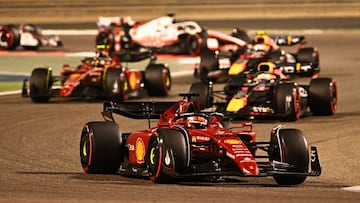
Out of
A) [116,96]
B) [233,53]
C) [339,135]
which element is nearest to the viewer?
[339,135]

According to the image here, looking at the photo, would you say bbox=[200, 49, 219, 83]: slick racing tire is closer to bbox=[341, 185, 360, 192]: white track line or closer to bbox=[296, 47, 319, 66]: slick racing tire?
bbox=[296, 47, 319, 66]: slick racing tire

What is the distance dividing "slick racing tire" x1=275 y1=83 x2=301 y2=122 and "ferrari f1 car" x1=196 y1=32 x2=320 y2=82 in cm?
332

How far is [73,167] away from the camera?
54.0ft

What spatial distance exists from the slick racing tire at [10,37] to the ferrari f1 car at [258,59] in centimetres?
1047

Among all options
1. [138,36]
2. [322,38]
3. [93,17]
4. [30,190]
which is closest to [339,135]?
[30,190]

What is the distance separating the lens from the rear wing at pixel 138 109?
16078mm

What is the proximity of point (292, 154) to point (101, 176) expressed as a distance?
92.3 inches

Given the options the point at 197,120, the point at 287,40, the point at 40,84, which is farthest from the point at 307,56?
the point at 197,120

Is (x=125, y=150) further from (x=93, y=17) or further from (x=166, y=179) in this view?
(x=93, y=17)

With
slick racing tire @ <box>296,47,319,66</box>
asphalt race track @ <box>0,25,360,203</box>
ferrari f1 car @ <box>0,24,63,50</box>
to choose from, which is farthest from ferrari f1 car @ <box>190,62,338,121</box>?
ferrari f1 car @ <box>0,24,63,50</box>

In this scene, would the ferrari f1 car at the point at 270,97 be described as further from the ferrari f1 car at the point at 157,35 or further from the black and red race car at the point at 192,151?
the ferrari f1 car at the point at 157,35

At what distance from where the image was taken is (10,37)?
40.6m

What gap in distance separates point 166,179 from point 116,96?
1153 cm

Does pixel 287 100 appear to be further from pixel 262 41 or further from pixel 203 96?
pixel 262 41
